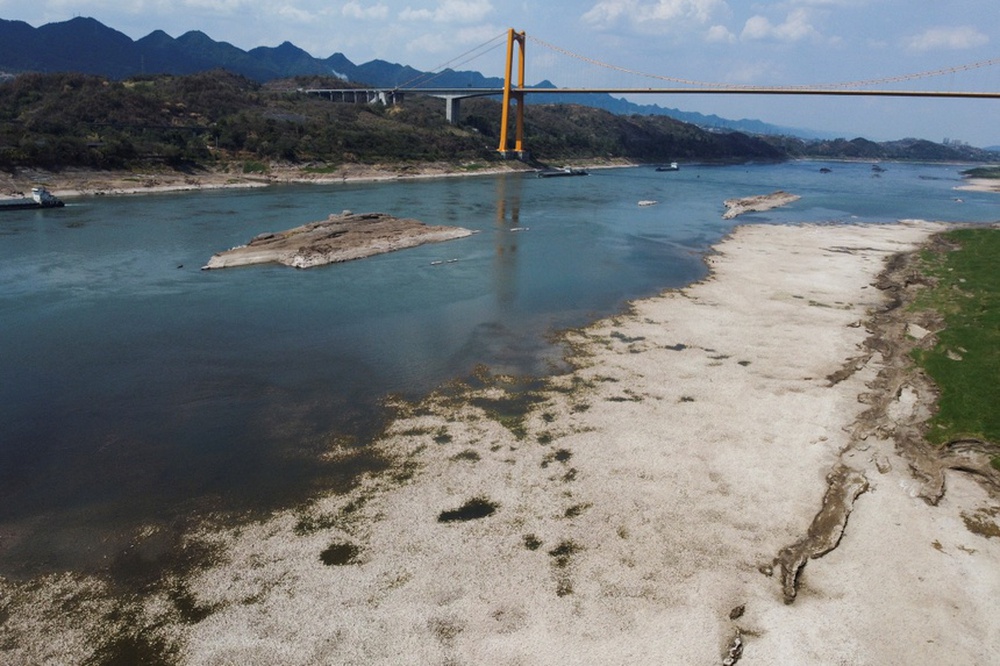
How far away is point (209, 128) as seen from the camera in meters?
49.3

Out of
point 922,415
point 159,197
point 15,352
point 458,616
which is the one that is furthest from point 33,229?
point 922,415

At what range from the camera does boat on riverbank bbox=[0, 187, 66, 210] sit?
29.8 m

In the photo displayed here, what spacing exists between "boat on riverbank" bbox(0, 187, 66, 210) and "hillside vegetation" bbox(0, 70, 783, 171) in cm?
574

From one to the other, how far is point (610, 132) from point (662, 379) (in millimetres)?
93558

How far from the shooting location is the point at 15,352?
43.2ft

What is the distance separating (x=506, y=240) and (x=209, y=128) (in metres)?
35.7

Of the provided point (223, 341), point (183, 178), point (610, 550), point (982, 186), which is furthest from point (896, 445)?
point (982, 186)

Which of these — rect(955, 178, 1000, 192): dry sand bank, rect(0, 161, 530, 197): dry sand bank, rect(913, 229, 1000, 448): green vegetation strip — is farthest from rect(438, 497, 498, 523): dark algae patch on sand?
rect(955, 178, 1000, 192): dry sand bank

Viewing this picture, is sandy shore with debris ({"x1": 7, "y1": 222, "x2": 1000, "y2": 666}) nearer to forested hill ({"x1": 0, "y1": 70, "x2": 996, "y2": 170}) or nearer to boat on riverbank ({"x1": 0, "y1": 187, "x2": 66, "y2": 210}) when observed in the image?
boat on riverbank ({"x1": 0, "y1": 187, "x2": 66, "y2": 210})

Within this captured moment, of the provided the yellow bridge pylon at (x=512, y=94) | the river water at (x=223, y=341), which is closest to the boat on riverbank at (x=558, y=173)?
the yellow bridge pylon at (x=512, y=94)

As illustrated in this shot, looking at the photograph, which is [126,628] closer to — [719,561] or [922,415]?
[719,561]

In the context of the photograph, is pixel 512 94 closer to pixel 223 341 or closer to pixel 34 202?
pixel 34 202

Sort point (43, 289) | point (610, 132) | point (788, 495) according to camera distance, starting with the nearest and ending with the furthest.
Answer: point (788, 495)
point (43, 289)
point (610, 132)

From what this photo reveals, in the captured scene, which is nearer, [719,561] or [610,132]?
[719,561]
